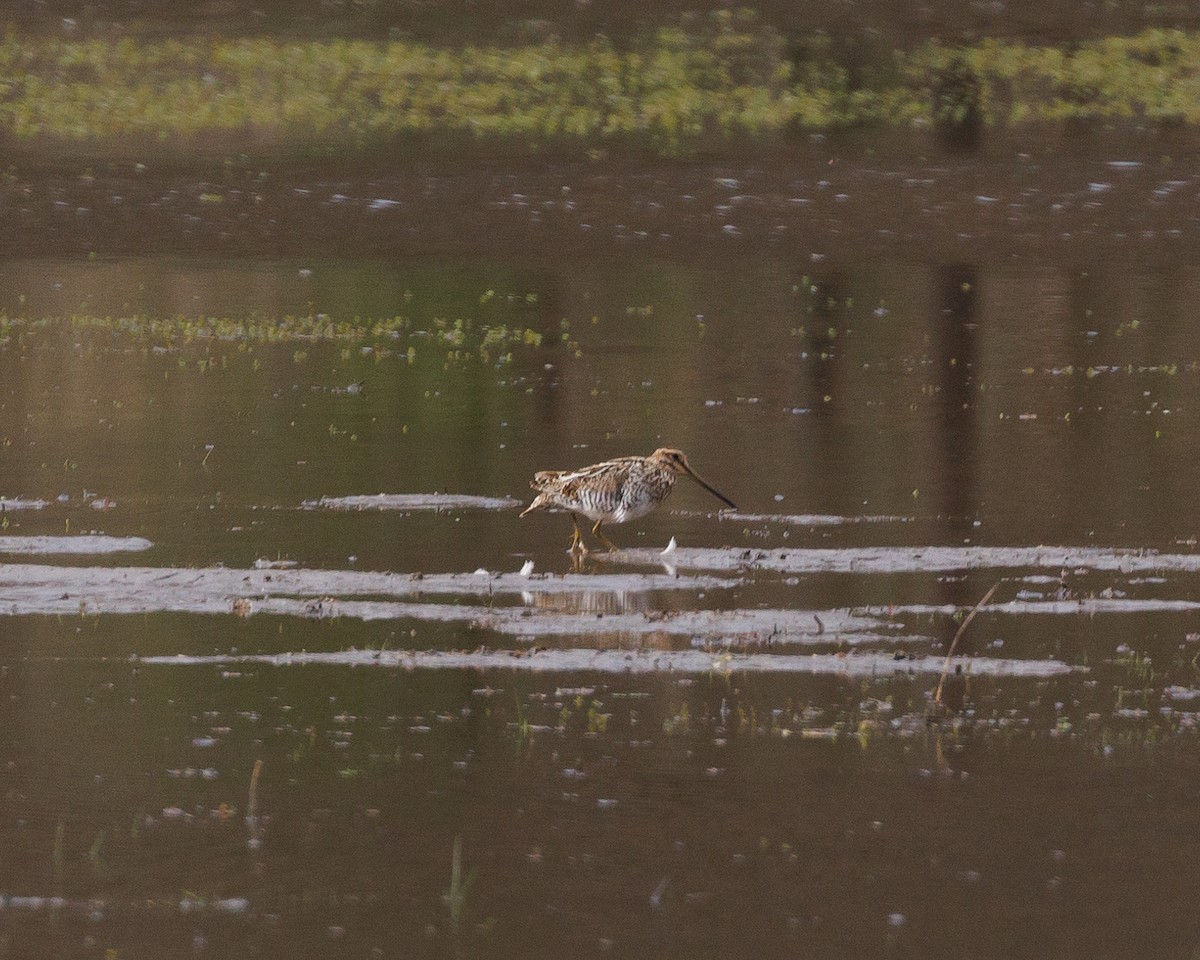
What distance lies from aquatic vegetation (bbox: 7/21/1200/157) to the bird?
2118 cm

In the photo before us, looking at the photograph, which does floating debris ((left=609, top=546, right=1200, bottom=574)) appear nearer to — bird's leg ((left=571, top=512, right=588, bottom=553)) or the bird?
bird's leg ((left=571, top=512, right=588, bottom=553))

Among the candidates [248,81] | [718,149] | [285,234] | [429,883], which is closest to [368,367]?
[285,234]

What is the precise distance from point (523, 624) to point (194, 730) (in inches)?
82.0

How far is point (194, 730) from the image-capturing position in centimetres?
950

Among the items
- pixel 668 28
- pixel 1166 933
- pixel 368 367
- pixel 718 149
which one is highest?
pixel 668 28

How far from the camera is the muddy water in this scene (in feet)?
25.1

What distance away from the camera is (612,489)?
13422 mm

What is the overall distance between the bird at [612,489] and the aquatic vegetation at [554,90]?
69.5 feet

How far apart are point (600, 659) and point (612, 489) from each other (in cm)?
298

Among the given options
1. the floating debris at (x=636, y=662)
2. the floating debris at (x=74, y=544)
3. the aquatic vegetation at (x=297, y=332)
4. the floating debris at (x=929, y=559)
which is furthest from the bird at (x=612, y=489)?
the aquatic vegetation at (x=297, y=332)

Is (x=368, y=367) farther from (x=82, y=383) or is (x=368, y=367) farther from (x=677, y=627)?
(x=677, y=627)

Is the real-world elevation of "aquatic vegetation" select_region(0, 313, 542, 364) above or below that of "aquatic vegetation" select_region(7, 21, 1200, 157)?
below

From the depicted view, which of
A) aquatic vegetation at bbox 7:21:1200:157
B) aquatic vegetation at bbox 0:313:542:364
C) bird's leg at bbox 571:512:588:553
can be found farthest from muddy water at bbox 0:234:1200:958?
aquatic vegetation at bbox 7:21:1200:157

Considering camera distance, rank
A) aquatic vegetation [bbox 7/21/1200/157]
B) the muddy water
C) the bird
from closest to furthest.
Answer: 1. the muddy water
2. the bird
3. aquatic vegetation [bbox 7/21/1200/157]
